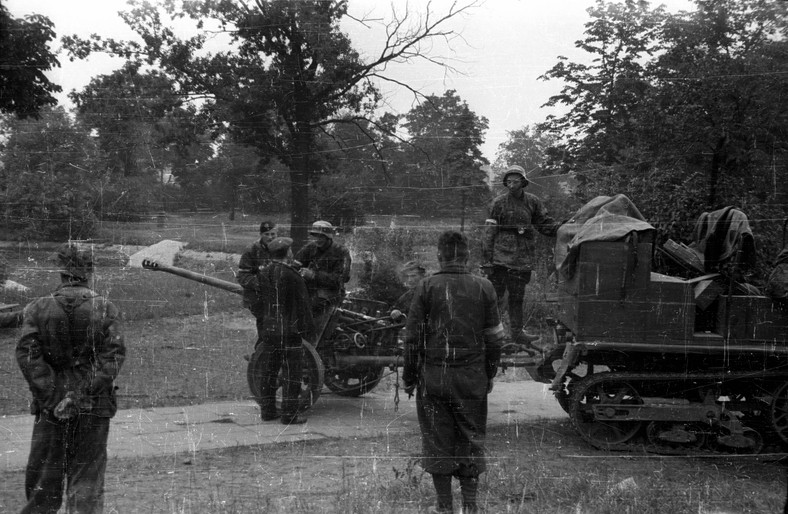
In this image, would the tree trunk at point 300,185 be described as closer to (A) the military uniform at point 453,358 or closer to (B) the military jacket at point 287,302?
(B) the military jacket at point 287,302

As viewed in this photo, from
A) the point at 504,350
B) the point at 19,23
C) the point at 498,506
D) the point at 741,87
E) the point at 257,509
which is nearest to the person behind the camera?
the point at 257,509

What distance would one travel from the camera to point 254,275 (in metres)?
7.16

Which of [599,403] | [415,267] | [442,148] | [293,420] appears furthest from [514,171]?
[293,420]

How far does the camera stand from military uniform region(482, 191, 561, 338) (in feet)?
22.1

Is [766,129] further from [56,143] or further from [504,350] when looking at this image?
[56,143]

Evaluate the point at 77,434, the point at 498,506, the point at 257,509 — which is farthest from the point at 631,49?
the point at 77,434

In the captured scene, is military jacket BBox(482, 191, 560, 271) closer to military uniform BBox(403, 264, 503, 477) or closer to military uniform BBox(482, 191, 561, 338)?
military uniform BBox(482, 191, 561, 338)

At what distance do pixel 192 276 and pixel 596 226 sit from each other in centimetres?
400

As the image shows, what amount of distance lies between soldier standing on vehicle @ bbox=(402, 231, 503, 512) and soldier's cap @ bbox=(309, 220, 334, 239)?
2884 mm

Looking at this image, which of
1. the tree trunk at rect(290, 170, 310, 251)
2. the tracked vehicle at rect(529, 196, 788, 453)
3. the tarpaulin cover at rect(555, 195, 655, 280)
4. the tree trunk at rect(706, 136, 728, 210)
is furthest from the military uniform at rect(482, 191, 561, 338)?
the tree trunk at rect(290, 170, 310, 251)

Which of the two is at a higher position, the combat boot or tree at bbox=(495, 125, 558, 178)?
tree at bbox=(495, 125, 558, 178)

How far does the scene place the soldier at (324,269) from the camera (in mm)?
7094

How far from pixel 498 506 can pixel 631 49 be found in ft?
12.6

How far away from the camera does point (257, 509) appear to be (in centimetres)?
421
